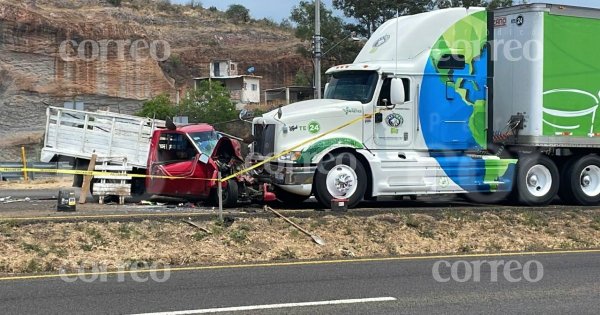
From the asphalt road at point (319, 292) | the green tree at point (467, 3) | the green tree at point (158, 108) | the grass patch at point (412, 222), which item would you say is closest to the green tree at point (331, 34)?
the green tree at point (467, 3)

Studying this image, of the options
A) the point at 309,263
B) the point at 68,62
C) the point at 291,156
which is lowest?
the point at 309,263

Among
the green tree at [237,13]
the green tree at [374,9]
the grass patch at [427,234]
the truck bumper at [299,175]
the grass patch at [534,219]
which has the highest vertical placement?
the green tree at [237,13]

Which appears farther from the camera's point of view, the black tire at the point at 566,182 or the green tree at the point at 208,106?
the green tree at the point at 208,106

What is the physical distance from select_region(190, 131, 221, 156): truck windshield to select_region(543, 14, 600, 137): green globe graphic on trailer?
697 centimetres

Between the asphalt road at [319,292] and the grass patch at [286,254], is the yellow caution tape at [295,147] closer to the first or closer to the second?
the grass patch at [286,254]

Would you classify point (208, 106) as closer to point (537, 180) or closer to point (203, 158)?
point (203, 158)

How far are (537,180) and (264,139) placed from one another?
609 centimetres

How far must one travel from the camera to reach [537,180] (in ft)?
50.3

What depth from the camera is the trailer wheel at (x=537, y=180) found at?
49.2 ft

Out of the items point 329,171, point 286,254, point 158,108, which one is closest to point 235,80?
point 158,108

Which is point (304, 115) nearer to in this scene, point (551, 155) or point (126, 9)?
point (551, 155)

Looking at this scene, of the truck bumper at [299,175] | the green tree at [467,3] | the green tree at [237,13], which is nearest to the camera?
the truck bumper at [299,175]

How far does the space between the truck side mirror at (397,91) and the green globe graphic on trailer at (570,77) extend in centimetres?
351

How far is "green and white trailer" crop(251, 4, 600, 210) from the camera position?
44.2ft
